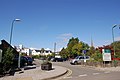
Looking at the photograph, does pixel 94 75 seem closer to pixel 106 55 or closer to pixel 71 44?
pixel 106 55

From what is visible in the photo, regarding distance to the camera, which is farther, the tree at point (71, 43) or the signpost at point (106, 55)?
the tree at point (71, 43)

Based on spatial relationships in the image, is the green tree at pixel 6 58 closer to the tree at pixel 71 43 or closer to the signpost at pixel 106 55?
the signpost at pixel 106 55

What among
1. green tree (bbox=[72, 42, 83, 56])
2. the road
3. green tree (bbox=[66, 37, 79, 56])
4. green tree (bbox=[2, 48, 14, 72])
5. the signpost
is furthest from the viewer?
green tree (bbox=[66, 37, 79, 56])

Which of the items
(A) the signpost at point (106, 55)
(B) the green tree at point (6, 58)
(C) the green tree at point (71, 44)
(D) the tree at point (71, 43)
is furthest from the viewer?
(D) the tree at point (71, 43)

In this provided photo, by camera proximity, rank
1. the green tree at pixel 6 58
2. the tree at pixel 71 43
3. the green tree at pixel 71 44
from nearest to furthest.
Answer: the green tree at pixel 6 58 → the green tree at pixel 71 44 → the tree at pixel 71 43

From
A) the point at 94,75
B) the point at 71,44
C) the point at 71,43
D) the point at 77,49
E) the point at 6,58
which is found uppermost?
the point at 71,43

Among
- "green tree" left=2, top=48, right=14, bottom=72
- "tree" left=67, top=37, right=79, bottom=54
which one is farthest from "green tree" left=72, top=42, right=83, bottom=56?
"green tree" left=2, top=48, right=14, bottom=72

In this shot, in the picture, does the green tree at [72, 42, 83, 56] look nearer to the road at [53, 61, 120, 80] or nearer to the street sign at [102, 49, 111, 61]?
the street sign at [102, 49, 111, 61]

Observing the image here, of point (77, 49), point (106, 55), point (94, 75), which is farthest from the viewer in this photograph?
point (77, 49)

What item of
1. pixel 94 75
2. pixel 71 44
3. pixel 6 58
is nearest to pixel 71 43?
pixel 71 44

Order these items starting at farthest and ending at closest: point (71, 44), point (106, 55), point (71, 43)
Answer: point (71, 43) < point (71, 44) < point (106, 55)

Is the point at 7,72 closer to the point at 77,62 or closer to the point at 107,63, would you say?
the point at 107,63

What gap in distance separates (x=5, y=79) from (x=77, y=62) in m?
25.7

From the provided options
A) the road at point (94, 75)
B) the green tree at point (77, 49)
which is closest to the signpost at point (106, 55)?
the road at point (94, 75)
